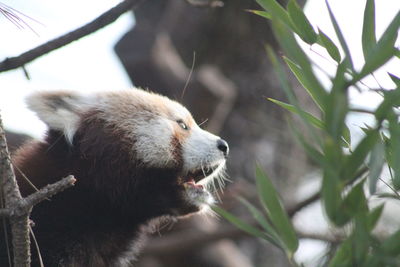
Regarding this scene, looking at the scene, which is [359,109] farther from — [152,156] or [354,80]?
[152,156]

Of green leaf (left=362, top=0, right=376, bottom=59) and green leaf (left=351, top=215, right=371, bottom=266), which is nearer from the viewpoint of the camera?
green leaf (left=351, top=215, right=371, bottom=266)

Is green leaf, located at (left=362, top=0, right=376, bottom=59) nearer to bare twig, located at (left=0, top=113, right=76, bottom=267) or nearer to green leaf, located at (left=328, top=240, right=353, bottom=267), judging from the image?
green leaf, located at (left=328, top=240, right=353, bottom=267)

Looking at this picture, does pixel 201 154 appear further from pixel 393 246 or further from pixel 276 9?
pixel 393 246

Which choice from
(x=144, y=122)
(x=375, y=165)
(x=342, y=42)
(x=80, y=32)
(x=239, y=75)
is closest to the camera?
(x=375, y=165)

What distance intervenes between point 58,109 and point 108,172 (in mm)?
402

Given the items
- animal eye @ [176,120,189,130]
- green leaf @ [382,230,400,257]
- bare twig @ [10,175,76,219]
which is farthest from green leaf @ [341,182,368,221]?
animal eye @ [176,120,189,130]

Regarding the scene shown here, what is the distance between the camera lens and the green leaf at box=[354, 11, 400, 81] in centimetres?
157

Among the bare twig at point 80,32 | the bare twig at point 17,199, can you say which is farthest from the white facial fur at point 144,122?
the bare twig at point 17,199

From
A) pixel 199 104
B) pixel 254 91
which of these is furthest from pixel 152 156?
pixel 254 91

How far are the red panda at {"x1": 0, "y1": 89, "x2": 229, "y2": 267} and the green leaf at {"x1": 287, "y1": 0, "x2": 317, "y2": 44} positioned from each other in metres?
0.90

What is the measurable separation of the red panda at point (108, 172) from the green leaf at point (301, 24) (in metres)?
0.90

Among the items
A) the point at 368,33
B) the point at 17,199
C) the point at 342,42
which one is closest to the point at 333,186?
the point at 342,42

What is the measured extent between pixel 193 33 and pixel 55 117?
327 cm

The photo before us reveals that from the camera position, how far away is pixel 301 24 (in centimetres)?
197
